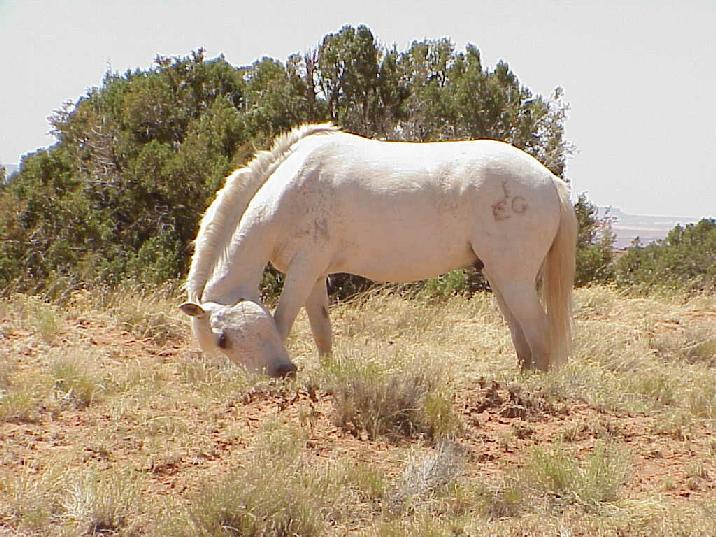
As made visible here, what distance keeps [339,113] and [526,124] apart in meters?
2.67

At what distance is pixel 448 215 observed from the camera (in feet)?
24.5

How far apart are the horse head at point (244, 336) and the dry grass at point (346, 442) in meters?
0.18

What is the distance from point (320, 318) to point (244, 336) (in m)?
1.07

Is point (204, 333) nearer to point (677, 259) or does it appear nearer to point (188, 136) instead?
point (188, 136)

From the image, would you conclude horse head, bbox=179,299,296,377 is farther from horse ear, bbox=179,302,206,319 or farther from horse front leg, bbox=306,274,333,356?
horse front leg, bbox=306,274,333,356

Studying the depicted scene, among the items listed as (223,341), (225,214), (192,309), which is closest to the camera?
(192,309)

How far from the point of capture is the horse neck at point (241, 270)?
24.1 feet

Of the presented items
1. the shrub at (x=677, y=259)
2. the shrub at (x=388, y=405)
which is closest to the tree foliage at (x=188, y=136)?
the shrub at (x=677, y=259)

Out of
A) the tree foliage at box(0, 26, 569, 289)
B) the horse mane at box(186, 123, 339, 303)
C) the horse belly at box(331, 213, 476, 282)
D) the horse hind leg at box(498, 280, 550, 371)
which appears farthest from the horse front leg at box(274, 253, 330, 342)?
the tree foliage at box(0, 26, 569, 289)

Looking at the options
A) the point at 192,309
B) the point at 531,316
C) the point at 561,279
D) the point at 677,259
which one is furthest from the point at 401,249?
the point at 677,259

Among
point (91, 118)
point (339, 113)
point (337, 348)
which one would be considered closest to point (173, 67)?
point (91, 118)

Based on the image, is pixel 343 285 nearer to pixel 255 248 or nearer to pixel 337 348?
pixel 337 348

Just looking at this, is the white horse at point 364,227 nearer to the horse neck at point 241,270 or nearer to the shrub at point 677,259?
the horse neck at point 241,270

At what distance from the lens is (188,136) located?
13195 mm
